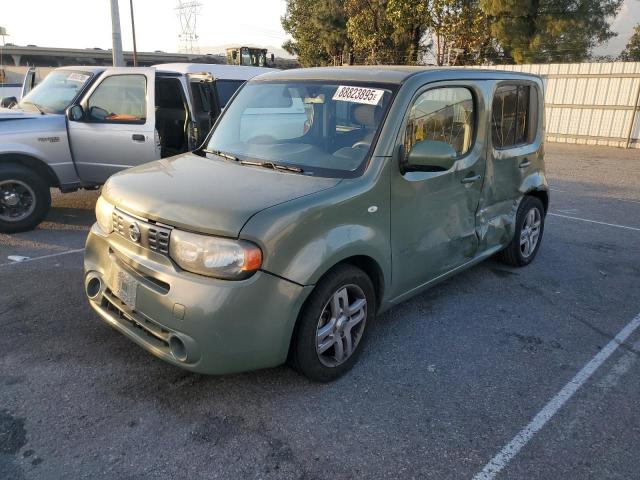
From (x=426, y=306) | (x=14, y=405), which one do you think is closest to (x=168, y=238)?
(x=14, y=405)

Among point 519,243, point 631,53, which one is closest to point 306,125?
point 519,243

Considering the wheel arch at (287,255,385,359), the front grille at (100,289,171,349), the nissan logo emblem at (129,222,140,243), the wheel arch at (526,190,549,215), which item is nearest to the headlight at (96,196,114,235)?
the nissan logo emblem at (129,222,140,243)

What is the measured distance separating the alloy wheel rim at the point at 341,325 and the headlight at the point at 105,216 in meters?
1.43

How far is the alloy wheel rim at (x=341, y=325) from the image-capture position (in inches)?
117

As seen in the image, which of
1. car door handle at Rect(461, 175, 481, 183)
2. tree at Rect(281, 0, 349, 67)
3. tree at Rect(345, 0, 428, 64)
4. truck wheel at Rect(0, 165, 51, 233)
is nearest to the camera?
car door handle at Rect(461, 175, 481, 183)

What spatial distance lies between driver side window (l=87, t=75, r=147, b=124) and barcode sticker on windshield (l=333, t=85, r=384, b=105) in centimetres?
368

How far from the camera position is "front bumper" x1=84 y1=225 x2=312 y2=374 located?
253cm

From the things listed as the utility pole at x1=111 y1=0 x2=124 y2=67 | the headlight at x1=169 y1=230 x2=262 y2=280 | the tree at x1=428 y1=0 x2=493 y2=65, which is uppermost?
the tree at x1=428 y1=0 x2=493 y2=65

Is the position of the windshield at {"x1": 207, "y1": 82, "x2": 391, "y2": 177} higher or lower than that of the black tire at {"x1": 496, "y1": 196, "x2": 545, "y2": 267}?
higher

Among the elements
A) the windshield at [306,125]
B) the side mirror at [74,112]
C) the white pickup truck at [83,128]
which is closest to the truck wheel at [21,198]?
the white pickup truck at [83,128]

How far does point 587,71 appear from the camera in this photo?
15891mm

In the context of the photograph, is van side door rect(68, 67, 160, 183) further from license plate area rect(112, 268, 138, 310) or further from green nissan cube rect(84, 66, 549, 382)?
license plate area rect(112, 268, 138, 310)

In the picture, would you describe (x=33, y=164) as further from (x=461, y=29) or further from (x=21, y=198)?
(x=461, y=29)

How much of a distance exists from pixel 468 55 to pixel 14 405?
2431cm
